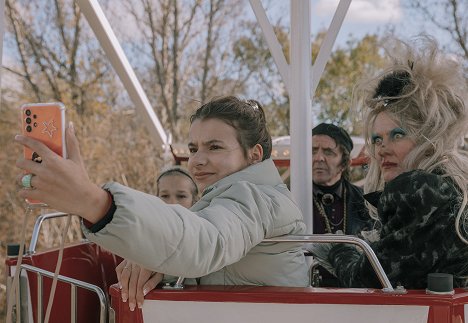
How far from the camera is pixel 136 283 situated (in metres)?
2.22

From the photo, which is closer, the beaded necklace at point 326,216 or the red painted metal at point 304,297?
the red painted metal at point 304,297

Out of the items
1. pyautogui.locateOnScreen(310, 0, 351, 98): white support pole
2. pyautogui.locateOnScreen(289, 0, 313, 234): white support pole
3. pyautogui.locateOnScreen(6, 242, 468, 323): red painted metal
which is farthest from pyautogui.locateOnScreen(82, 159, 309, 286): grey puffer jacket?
pyautogui.locateOnScreen(310, 0, 351, 98): white support pole

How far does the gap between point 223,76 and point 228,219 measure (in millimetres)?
12642

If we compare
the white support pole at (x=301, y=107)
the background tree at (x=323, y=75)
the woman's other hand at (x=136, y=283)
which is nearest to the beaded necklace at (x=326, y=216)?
the white support pole at (x=301, y=107)

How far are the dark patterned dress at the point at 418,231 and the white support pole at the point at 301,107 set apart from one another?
1460 mm

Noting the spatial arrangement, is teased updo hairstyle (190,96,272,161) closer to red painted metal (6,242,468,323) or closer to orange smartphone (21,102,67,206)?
red painted metal (6,242,468,323)

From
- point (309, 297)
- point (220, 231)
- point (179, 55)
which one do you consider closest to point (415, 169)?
point (309, 297)

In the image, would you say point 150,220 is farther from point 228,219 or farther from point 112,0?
point 112,0

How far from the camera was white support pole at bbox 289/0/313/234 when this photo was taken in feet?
12.3

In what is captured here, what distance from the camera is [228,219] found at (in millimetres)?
1793

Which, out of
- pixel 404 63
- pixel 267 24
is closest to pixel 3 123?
pixel 267 24

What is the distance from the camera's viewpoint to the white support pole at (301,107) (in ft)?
12.3

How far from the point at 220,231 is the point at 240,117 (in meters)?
0.82

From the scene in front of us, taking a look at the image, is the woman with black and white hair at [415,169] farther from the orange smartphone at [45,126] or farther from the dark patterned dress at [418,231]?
the orange smartphone at [45,126]
